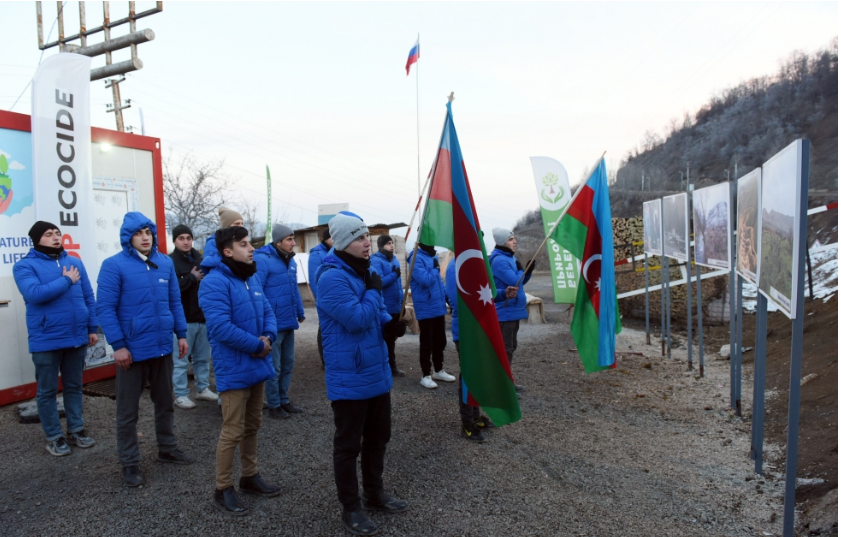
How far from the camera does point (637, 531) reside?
3406mm

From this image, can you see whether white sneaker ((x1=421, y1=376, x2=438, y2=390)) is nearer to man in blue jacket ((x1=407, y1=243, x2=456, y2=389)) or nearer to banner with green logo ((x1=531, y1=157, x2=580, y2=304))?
man in blue jacket ((x1=407, y1=243, x2=456, y2=389))

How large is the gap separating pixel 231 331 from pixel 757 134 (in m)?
46.1

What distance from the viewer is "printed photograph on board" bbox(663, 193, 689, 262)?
24.2 feet

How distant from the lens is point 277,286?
5.64 meters

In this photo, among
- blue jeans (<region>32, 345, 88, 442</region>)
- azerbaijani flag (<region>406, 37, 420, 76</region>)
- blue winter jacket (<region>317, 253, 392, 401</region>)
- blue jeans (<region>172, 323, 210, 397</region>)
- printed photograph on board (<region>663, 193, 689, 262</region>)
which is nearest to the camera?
blue winter jacket (<region>317, 253, 392, 401</region>)

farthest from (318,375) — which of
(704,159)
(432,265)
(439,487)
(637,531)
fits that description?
(704,159)

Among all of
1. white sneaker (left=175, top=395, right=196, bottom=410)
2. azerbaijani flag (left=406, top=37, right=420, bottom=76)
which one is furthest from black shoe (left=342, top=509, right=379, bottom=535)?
azerbaijani flag (left=406, top=37, right=420, bottom=76)

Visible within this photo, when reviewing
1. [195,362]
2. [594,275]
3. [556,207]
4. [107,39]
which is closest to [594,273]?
[594,275]

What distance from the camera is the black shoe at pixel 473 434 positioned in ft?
16.3

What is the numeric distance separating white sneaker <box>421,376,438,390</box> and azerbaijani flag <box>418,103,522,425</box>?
2907mm

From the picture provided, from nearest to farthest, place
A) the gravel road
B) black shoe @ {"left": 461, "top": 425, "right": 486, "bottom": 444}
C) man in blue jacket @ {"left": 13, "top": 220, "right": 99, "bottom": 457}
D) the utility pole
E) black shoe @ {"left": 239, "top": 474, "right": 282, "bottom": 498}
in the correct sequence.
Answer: the gravel road, black shoe @ {"left": 239, "top": 474, "right": 282, "bottom": 498}, man in blue jacket @ {"left": 13, "top": 220, "right": 99, "bottom": 457}, black shoe @ {"left": 461, "top": 425, "right": 486, "bottom": 444}, the utility pole

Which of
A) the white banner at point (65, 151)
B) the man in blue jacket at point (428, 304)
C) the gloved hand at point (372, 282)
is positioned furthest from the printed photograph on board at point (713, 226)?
the white banner at point (65, 151)

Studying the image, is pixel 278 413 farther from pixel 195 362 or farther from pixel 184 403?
pixel 195 362

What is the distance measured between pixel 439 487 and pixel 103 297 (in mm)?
2792
